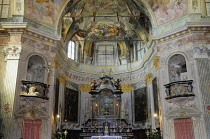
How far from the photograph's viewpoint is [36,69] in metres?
15.7

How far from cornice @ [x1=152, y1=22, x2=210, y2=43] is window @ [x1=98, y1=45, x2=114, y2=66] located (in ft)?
27.5

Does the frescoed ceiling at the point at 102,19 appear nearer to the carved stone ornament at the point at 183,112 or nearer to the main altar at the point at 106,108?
the main altar at the point at 106,108

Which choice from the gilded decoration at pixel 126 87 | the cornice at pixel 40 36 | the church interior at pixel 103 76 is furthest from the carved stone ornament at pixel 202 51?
the cornice at pixel 40 36

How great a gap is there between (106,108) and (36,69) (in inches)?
292

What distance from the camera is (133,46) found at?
2272 centimetres

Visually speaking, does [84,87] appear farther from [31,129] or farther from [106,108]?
[31,129]

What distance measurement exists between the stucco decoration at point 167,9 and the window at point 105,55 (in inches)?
316

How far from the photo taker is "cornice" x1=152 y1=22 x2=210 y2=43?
1419cm

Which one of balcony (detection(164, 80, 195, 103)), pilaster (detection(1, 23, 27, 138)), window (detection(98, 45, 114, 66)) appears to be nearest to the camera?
pilaster (detection(1, 23, 27, 138))

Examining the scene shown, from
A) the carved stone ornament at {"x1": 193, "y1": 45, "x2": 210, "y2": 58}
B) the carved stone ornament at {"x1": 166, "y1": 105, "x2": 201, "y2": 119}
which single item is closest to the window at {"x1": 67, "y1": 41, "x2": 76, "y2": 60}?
the carved stone ornament at {"x1": 166, "y1": 105, "x2": 201, "y2": 119}

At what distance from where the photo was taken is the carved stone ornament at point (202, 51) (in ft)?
46.2

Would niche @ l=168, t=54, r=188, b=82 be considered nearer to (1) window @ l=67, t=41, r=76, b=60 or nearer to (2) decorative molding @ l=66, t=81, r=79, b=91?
(2) decorative molding @ l=66, t=81, r=79, b=91

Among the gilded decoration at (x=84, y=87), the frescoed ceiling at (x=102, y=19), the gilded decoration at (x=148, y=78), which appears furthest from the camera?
the gilded decoration at (x=84, y=87)

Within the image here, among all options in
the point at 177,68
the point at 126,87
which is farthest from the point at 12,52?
the point at 126,87
